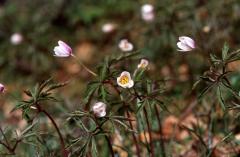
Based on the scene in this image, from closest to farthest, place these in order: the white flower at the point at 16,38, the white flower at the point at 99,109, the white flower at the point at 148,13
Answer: the white flower at the point at 99,109 < the white flower at the point at 148,13 < the white flower at the point at 16,38

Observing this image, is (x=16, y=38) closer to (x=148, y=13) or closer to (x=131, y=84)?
(x=148, y=13)

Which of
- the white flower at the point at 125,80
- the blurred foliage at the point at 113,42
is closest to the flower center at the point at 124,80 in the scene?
the white flower at the point at 125,80

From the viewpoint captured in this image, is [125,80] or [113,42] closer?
[125,80]

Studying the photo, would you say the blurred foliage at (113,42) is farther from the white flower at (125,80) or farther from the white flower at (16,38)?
the white flower at (125,80)

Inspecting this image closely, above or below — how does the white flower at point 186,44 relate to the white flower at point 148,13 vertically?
below

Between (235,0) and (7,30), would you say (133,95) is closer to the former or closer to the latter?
(235,0)

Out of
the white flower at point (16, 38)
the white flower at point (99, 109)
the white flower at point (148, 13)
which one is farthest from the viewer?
the white flower at point (16, 38)

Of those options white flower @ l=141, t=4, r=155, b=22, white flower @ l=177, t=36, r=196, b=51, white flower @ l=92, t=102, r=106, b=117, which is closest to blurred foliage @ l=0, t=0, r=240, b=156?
white flower @ l=141, t=4, r=155, b=22

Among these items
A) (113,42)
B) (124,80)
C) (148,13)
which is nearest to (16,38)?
(113,42)

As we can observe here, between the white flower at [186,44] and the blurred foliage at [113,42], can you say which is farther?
the blurred foliage at [113,42]
